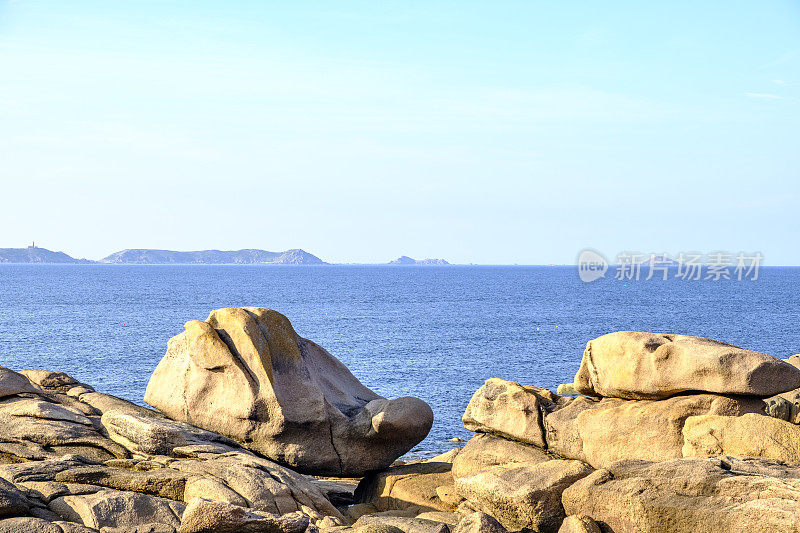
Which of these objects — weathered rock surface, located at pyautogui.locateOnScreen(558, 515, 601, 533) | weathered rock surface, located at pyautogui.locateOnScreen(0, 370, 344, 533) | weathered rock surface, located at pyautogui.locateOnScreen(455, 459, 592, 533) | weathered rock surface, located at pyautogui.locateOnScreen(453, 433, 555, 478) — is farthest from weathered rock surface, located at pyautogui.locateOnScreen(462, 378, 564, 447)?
weathered rock surface, located at pyautogui.locateOnScreen(558, 515, 601, 533)

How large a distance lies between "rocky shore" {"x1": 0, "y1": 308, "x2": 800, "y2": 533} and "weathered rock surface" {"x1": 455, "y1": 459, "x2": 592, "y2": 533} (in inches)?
1.7

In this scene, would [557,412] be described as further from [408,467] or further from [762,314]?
[762,314]

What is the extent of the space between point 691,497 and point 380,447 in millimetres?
12756

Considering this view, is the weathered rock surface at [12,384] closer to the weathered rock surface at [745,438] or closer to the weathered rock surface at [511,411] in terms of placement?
the weathered rock surface at [511,411]

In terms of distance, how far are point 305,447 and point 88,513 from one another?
971 cm

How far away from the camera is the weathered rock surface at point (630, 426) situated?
20.9m

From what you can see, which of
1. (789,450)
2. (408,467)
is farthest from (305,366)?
(789,450)

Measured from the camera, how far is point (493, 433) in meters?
24.5

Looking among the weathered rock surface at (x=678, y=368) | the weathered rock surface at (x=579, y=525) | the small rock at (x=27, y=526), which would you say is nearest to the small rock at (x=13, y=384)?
the small rock at (x=27, y=526)

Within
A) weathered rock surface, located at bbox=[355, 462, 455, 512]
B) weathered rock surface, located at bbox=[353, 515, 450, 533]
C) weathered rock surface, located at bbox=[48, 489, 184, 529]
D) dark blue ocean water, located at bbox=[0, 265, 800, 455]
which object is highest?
weathered rock surface, located at bbox=[48, 489, 184, 529]

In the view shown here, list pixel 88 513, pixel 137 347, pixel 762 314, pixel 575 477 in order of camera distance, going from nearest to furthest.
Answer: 1. pixel 88 513
2. pixel 575 477
3. pixel 137 347
4. pixel 762 314

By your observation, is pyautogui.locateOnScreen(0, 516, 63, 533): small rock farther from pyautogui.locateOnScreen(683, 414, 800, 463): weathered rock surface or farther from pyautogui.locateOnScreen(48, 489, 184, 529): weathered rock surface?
pyautogui.locateOnScreen(683, 414, 800, 463): weathered rock surface

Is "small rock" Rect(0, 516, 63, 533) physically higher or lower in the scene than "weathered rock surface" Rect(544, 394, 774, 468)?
lower

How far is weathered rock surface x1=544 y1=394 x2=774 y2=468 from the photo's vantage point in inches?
822
